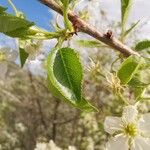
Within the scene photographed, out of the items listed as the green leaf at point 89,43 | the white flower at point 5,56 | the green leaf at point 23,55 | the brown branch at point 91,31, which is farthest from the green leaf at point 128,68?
the white flower at point 5,56

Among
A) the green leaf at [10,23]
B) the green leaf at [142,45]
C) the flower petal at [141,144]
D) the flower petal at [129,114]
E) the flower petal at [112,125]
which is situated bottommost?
the flower petal at [141,144]

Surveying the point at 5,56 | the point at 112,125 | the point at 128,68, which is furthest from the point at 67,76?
the point at 5,56

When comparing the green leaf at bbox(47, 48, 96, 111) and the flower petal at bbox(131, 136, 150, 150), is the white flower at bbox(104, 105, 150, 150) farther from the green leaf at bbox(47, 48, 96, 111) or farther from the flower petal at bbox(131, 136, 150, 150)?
the green leaf at bbox(47, 48, 96, 111)

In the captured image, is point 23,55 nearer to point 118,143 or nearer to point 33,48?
point 33,48

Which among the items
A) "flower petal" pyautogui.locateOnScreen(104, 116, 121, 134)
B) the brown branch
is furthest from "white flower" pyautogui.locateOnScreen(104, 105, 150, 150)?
the brown branch

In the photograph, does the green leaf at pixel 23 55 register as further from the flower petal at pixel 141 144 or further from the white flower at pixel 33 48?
the flower petal at pixel 141 144

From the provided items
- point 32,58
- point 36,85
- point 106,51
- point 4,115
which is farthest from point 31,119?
point 32,58
